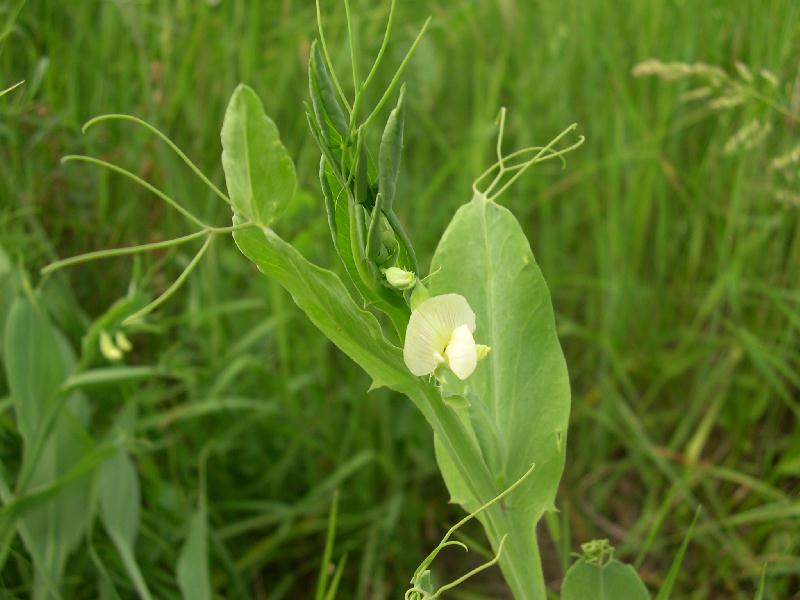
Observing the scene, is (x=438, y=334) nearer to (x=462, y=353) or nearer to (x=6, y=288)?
(x=462, y=353)

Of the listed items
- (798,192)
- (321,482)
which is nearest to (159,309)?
(321,482)

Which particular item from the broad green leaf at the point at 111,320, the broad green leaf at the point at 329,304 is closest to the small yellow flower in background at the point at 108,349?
the broad green leaf at the point at 111,320

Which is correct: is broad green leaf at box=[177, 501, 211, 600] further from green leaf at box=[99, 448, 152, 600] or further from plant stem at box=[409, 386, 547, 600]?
plant stem at box=[409, 386, 547, 600]

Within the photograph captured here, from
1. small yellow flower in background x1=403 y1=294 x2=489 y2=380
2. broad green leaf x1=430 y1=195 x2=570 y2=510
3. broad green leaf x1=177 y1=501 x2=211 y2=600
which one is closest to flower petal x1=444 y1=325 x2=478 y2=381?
small yellow flower in background x1=403 y1=294 x2=489 y2=380

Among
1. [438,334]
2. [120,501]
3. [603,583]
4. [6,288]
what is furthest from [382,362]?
[6,288]

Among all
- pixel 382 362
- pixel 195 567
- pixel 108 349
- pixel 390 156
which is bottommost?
pixel 195 567

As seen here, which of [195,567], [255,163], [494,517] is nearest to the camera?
[255,163]

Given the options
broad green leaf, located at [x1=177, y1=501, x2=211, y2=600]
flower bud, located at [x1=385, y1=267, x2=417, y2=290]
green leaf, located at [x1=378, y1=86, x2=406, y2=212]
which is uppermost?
green leaf, located at [x1=378, y1=86, x2=406, y2=212]

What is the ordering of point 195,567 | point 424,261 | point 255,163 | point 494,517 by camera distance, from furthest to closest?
1. point 424,261
2. point 195,567
3. point 494,517
4. point 255,163
